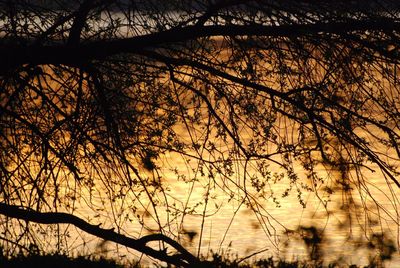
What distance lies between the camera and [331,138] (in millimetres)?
5848

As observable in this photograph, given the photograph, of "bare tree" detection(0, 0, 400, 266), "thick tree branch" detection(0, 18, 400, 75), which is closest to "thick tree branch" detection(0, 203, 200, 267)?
"bare tree" detection(0, 0, 400, 266)

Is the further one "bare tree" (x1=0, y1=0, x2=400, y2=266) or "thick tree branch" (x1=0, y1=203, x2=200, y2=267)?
"thick tree branch" (x1=0, y1=203, x2=200, y2=267)

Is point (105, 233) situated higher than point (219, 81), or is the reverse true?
point (219, 81)

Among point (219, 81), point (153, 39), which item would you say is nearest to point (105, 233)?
point (219, 81)

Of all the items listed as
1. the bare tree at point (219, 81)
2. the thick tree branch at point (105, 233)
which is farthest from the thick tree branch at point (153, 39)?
the thick tree branch at point (105, 233)

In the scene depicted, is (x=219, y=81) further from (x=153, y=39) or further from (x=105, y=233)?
(x=105, y=233)

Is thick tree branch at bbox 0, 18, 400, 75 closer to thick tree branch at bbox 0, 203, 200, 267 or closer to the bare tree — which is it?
the bare tree

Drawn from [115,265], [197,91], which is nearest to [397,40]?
[197,91]

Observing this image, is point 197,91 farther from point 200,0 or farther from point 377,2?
point 377,2

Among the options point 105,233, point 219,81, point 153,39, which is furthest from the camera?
point 105,233

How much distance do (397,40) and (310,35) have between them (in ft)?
1.81

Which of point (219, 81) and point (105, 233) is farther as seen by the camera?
point (105, 233)

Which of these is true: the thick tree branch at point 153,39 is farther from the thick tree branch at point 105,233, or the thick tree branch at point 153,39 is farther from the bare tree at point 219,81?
the thick tree branch at point 105,233

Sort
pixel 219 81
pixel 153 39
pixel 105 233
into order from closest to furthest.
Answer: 1. pixel 153 39
2. pixel 219 81
3. pixel 105 233
